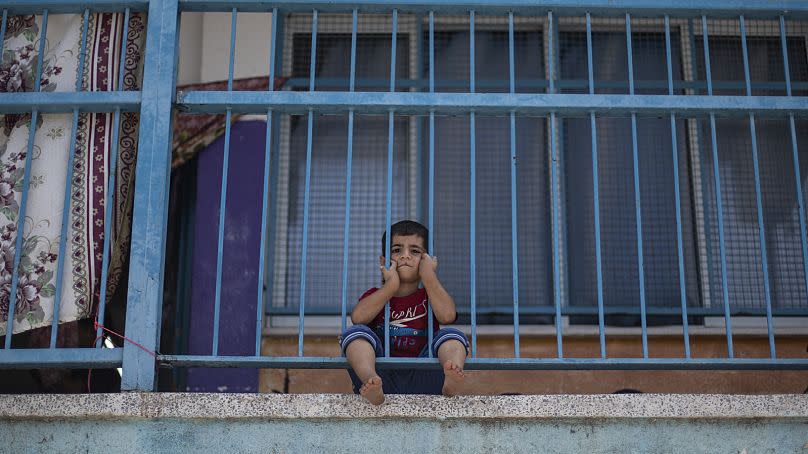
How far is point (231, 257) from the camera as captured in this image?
16.8 feet

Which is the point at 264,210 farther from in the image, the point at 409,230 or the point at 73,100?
the point at 73,100

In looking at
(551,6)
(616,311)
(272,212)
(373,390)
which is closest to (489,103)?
(551,6)

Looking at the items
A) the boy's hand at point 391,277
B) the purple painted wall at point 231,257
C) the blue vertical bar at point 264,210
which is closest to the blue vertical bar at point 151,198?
the blue vertical bar at point 264,210

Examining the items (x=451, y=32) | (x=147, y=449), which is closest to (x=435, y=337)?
(x=147, y=449)

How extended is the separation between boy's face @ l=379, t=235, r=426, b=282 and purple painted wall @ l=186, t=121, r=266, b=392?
1.71m

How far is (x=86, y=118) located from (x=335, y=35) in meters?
2.31

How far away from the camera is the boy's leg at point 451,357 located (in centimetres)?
282

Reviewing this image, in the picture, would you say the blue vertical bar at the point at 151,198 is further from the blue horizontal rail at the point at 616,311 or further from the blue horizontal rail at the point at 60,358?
the blue horizontal rail at the point at 616,311

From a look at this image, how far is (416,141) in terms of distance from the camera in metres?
5.27

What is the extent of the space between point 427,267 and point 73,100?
136 cm

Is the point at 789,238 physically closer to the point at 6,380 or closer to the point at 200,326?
the point at 200,326

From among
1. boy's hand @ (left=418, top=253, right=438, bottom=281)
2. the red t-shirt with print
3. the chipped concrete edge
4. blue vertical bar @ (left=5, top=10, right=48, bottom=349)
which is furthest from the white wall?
the chipped concrete edge

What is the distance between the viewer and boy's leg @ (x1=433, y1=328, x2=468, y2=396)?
2.82m

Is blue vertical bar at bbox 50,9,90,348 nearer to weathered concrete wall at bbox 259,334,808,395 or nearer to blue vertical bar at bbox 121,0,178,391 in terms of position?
blue vertical bar at bbox 121,0,178,391
